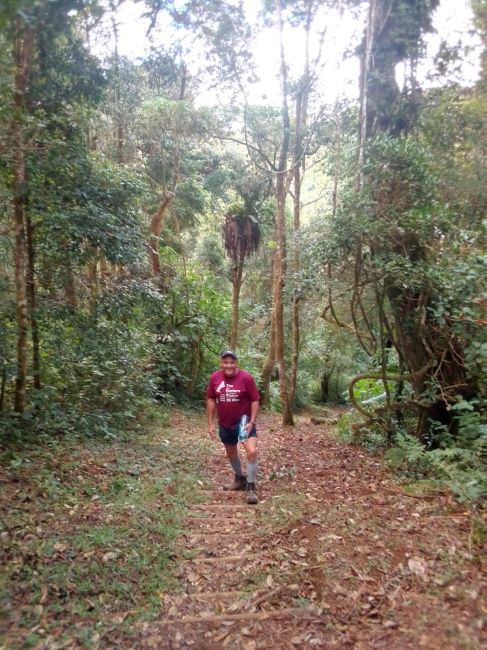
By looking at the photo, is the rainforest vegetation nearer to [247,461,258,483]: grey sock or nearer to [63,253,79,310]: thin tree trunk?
[63,253,79,310]: thin tree trunk

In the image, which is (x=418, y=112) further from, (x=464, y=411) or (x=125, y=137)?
Result: (x=125, y=137)

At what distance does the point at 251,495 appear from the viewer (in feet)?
19.0

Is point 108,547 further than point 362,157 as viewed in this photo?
No

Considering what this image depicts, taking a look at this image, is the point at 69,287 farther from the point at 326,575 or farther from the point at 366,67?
the point at 366,67

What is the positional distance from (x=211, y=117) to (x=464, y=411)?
11669mm

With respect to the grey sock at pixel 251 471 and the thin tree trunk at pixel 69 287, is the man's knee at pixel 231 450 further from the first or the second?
the thin tree trunk at pixel 69 287

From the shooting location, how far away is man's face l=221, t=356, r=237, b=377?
5.92 m

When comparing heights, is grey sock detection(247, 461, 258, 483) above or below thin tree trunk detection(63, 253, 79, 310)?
below

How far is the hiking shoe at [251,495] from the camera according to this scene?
18.8 ft

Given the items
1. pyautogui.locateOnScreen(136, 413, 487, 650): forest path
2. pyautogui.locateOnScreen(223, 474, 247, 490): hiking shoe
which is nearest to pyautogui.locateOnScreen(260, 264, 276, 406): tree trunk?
pyautogui.locateOnScreen(223, 474, 247, 490): hiking shoe

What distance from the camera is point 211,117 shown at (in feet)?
48.5

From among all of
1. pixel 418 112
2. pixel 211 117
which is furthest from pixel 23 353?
pixel 211 117

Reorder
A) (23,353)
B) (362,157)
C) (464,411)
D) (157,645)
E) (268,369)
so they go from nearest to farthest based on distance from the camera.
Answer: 1. (157,645)
2. (23,353)
3. (464,411)
4. (362,157)
5. (268,369)

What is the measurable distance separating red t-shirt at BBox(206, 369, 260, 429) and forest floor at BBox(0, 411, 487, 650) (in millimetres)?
1072
